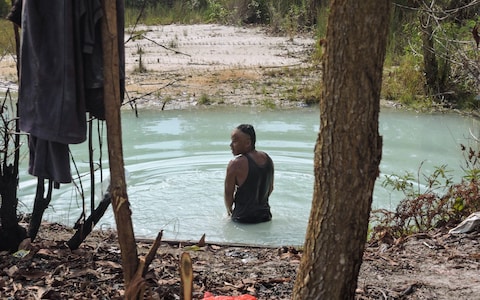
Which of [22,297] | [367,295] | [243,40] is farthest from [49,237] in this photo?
[243,40]

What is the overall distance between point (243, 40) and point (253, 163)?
12195 millimetres

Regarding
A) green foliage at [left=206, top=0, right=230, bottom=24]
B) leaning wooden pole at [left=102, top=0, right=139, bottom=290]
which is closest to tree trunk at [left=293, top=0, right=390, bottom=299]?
leaning wooden pole at [left=102, top=0, right=139, bottom=290]

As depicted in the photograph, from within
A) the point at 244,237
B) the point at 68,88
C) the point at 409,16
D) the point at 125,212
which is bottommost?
the point at 244,237

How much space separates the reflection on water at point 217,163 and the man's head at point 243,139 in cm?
86

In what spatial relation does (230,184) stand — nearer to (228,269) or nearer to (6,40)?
(228,269)

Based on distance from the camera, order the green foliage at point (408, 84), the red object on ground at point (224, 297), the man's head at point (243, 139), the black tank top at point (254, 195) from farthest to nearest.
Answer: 1. the green foliage at point (408, 84)
2. the black tank top at point (254, 195)
3. the man's head at point (243, 139)
4. the red object on ground at point (224, 297)

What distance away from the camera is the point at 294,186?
341 inches

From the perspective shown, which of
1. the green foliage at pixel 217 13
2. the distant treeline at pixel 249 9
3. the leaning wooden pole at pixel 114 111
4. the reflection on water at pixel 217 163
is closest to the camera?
the leaning wooden pole at pixel 114 111

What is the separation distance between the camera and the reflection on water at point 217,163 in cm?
736

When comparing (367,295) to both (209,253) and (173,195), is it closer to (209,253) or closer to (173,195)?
(209,253)

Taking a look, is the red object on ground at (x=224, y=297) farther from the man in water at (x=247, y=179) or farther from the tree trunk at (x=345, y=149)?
the man in water at (x=247, y=179)

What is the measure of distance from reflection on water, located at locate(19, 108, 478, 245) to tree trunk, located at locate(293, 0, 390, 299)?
3.78 meters

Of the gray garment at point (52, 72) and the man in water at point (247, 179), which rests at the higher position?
the gray garment at point (52, 72)

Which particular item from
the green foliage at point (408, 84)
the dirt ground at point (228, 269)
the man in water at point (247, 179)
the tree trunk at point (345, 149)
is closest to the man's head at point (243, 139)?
the man in water at point (247, 179)
